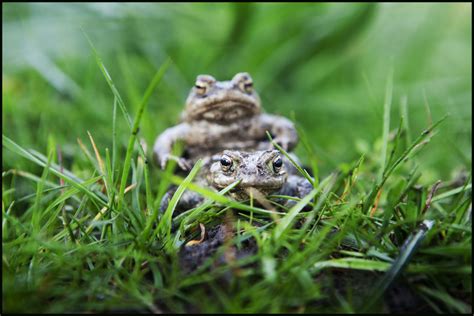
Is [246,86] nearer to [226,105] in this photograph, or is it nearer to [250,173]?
[226,105]

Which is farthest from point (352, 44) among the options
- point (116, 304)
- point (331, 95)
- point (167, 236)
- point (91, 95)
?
point (116, 304)

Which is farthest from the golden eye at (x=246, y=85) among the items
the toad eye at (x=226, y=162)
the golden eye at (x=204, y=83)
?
the toad eye at (x=226, y=162)

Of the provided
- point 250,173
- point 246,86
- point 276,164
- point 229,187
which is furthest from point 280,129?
point 229,187

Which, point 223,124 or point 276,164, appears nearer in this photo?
point 276,164

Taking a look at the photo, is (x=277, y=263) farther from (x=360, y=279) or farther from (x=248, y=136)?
(x=248, y=136)

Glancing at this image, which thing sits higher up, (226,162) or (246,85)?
(246,85)

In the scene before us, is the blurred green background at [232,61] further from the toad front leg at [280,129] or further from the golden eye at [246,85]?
the golden eye at [246,85]

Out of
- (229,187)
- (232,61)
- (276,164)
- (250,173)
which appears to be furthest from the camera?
(232,61)
